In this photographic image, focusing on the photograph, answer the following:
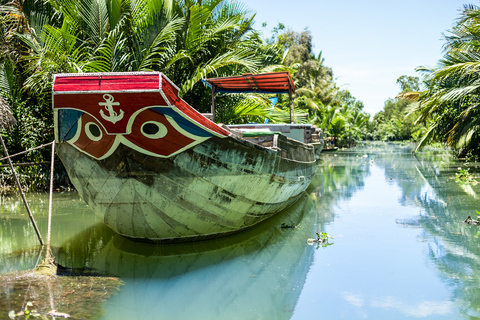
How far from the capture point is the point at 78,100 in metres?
3.74

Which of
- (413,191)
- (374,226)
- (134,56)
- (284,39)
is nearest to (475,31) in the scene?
(413,191)

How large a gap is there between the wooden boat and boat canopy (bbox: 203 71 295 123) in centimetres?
254

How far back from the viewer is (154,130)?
4086 millimetres

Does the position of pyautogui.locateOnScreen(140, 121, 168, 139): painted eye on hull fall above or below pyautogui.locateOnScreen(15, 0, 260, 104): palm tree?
below

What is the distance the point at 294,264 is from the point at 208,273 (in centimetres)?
97

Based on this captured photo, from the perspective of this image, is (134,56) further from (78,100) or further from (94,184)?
(78,100)

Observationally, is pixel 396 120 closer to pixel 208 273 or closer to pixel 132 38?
pixel 132 38

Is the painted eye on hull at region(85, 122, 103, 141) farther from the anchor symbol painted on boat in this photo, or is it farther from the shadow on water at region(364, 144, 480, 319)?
the shadow on water at region(364, 144, 480, 319)

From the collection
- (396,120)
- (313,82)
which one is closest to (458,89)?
(313,82)

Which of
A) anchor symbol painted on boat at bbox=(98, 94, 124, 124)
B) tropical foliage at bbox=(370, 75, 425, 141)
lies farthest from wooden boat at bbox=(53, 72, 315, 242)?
tropical foliage at bbox=(370, 75, 425, 141)

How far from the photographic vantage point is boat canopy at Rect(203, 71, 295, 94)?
7.76m

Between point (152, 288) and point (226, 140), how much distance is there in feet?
5.54

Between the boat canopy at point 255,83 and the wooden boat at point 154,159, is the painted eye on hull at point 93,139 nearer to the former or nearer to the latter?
the wooden boat at point 154,159

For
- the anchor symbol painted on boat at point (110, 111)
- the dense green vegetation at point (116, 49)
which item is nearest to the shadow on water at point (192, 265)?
the anchor symbol painted on boat at point (110, 111)
